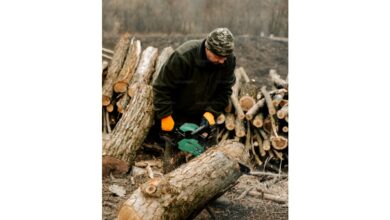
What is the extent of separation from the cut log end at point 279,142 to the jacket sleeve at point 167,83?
1016 millimetres

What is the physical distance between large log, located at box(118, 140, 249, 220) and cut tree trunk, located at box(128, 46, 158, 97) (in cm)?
101

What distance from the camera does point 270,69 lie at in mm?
4602

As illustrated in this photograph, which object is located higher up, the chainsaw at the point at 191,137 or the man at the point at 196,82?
the man at the point at 196,82

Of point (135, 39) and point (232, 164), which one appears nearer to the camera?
point (232, 164)

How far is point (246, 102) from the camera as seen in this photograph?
4.75 m

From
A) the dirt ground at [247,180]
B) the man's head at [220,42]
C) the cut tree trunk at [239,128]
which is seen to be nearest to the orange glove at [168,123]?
the dirt ground at [247,180]

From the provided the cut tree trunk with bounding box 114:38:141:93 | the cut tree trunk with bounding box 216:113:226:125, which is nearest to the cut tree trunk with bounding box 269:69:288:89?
the cut tree trunk with bounding box 216:113:226:125

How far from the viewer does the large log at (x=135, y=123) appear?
4.56 metres

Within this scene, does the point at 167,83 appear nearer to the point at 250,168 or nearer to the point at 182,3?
the point at 182,3

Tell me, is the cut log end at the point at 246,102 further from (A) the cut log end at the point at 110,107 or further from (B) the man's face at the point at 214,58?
(A) the cut log end at the point at 110,107

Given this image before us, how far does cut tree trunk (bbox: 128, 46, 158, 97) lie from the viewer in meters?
4.78

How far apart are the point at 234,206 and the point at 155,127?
104 cm

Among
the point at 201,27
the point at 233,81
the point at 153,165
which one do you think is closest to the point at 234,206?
the point at 153,165

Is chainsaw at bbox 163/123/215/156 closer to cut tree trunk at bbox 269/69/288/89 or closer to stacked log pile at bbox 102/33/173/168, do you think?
stacked log pile at bbox 102/33/173/168
